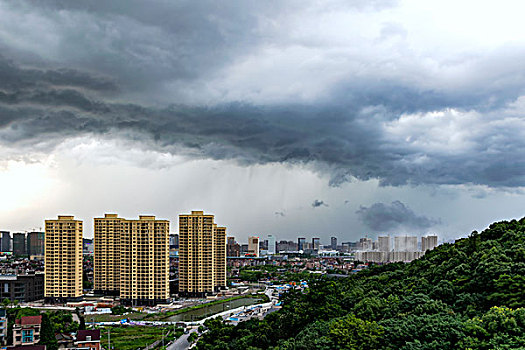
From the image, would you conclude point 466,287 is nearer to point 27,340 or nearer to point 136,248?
point 27,340

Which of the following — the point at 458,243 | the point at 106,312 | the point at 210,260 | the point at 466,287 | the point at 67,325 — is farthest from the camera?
the point at 210,260

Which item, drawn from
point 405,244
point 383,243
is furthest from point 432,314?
point 383,243

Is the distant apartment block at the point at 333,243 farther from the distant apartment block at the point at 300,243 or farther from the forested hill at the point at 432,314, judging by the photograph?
the forested hill at the point at 432,314

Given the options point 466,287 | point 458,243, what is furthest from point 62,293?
point 466,287

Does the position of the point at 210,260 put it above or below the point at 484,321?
below

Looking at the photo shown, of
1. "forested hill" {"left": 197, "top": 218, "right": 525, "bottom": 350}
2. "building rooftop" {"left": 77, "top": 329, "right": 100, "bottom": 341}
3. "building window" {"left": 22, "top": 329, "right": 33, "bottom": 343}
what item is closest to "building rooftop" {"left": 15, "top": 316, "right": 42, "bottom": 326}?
"building window" {"left": 22, "top": 329, "right": 33, "bottom": 343}

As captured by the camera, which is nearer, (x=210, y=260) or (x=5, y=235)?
(x=210, y=260)
